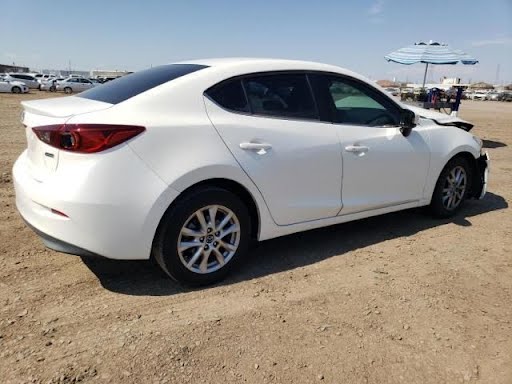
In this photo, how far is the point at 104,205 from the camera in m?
2.97

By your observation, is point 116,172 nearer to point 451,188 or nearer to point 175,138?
point 175,138

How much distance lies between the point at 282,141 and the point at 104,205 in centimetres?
141

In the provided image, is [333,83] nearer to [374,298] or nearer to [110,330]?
[374,298]

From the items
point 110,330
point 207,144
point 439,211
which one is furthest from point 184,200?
point 439,211

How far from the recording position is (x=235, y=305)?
3.28 meters

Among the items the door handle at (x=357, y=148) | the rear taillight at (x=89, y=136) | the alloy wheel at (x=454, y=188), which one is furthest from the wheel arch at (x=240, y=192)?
the alloy wheel at (x=454, y=188)

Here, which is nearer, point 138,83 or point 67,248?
point 67,248

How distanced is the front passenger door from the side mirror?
5 cm

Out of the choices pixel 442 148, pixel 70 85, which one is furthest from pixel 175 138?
pixel 70 85

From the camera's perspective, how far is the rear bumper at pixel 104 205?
2957 millimetres

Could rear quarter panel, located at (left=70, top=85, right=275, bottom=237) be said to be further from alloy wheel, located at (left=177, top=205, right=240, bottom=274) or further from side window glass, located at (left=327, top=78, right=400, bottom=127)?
side window glass, located at (left=327, top=78, right=400, bottom=127)

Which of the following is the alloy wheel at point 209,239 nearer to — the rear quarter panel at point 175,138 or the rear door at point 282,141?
the rear quarter panel at point 175,138

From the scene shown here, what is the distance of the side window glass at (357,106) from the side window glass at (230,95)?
902mm

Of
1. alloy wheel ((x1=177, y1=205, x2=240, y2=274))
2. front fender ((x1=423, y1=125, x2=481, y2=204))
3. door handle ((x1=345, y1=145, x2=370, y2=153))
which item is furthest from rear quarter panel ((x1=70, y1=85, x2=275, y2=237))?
front fender ((x1=423, y1=125, x2=481, y2=204))
